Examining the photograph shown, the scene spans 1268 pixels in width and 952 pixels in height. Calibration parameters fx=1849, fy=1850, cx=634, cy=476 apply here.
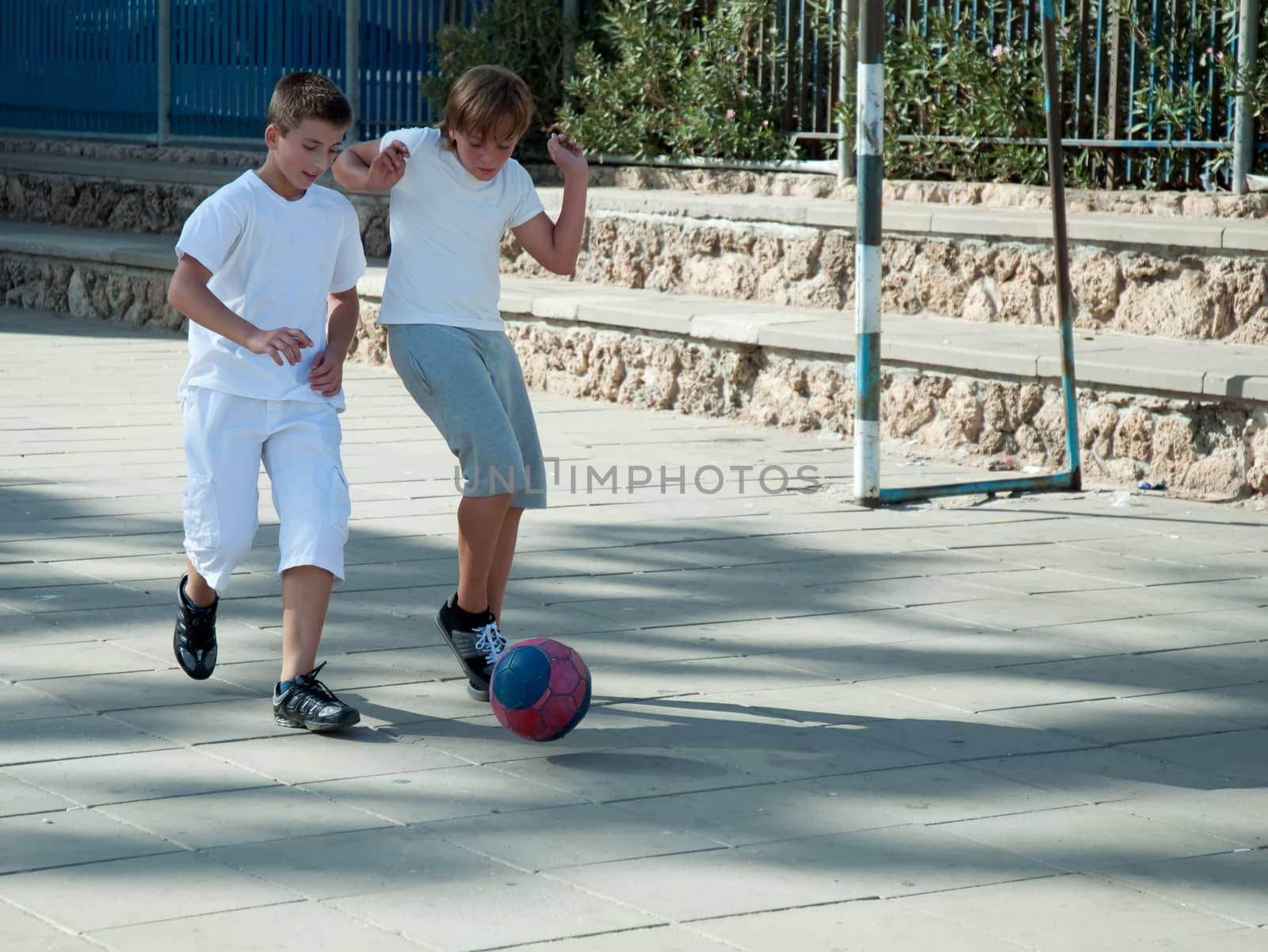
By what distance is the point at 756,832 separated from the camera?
367cm

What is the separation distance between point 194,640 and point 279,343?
87cm

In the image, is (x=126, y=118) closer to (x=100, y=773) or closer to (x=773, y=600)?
(x=773, y=600)

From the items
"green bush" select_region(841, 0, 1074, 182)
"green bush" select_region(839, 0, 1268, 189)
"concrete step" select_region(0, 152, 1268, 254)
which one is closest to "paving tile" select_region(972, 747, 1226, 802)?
"concrete step" select_region(0, 152, 1268, 254)

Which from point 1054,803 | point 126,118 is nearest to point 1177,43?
point 1054,803

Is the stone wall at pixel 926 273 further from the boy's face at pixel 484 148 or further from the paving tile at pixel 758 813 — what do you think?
the paving tile at pixel 758 813

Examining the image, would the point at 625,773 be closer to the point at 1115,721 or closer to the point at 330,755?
the point at 330,755

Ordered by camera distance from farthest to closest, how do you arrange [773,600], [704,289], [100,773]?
[704,289], [773,600], [100,773]

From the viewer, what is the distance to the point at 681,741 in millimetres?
4297

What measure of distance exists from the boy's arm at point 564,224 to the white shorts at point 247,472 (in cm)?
80

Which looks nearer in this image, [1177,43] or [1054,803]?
[1054,803]

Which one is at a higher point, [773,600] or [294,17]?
[294,17]

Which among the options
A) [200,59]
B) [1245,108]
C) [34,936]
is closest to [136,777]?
[34,936]

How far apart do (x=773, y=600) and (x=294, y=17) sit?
879 centimetres

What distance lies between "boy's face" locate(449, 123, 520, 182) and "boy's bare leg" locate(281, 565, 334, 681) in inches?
42.8
